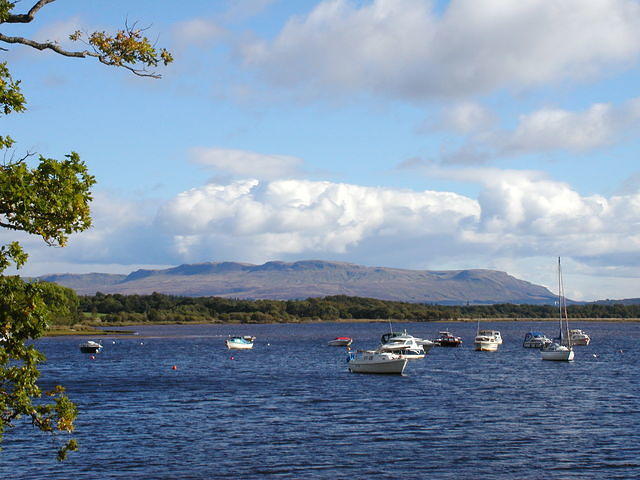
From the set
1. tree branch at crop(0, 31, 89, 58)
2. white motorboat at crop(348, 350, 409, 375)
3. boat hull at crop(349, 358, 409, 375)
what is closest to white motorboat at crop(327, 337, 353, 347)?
white motorboat at crop(348, 350, 409, 375)

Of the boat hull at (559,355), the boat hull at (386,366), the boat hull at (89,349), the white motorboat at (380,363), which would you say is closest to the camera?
the boat hull at (386,366)

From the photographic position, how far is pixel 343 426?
169ft

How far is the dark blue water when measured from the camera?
3869 centimetres

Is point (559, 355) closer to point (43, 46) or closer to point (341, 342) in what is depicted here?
point (341, 342)

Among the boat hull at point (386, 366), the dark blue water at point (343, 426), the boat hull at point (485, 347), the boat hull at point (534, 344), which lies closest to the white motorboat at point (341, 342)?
the boat hull at point (485, 347)

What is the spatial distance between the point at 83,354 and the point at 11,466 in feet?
360

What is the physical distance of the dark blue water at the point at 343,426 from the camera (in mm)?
38688

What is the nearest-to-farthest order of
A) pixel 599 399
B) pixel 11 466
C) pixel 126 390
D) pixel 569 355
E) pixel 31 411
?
pixel 31 411 → pixel 11 466 → pixel 599 399 → pixel 126 390 → pixel 569 355

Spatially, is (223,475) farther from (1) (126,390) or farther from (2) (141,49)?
(1) (126,390)

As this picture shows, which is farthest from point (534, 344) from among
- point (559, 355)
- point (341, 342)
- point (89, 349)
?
point (89, 349)

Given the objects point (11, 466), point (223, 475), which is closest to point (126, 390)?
point (11, 466)

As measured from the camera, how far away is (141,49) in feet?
57.8

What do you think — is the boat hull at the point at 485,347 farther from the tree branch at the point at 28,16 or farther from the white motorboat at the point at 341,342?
the tree branch at the point at 28,16

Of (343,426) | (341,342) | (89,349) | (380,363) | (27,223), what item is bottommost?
(89,349)
